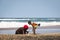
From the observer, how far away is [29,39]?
3.82 ft

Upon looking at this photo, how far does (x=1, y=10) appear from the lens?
6.57 m

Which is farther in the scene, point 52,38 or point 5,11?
point 5,11

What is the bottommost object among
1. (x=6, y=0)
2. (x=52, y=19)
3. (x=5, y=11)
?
(x=52, y=19)

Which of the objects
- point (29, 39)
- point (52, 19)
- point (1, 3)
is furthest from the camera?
point (52, 19)

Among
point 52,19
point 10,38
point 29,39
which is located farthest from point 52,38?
point 52,19

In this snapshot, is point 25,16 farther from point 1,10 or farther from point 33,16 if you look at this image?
point 1,10

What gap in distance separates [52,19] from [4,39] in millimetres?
6135

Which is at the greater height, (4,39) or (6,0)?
(6,0)

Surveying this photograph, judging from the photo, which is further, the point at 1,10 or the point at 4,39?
the point at 1,10

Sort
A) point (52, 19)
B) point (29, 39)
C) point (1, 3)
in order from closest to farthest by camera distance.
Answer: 1. point (29, 39)
2. point (1, 3)
3. point (52, 19)

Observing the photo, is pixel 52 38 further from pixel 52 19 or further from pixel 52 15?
pixel 52 19

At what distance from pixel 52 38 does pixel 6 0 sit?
5687mm

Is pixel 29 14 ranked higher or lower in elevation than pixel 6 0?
lower

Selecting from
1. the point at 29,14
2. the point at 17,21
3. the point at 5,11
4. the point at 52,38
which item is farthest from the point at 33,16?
the point at 52,38
